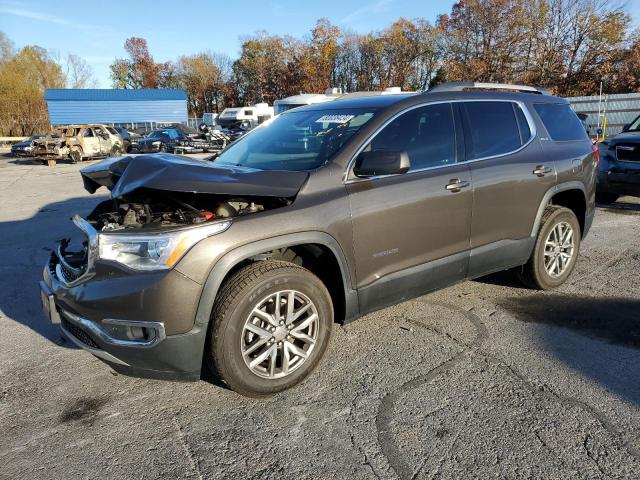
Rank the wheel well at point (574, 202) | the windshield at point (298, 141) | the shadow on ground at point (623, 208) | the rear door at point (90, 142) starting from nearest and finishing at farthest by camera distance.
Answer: the windshield at point (298, 141) → the wheel well at point (574, 202) → the shadow on ground at point (623, 208) → the rear door at point (90, 142)

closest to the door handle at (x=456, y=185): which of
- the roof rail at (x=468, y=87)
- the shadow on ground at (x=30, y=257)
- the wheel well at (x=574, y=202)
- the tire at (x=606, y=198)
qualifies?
the roof rail at (x=468, y=87)

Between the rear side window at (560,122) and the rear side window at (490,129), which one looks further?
the rear side window at (560,122)

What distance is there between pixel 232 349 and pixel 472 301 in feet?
8.38

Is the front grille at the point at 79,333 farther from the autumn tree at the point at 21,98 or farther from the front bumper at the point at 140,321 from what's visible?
the autumn tree at the point at 21,98

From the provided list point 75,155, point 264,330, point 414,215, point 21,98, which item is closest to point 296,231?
point 264,330

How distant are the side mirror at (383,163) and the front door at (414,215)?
0.38 feet

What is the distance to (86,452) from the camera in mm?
2590

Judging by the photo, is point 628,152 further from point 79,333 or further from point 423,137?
point 79,333

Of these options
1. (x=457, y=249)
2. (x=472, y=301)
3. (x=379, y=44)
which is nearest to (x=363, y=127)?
(x=457, y=249)

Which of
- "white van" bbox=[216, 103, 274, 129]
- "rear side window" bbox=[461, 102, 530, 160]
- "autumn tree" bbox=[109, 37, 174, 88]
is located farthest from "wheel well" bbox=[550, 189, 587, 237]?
"autumn tree" bbox=[109, 37, 174, 88]

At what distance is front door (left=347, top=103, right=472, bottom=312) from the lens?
328 centimetres

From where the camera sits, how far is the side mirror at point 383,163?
10.2ft

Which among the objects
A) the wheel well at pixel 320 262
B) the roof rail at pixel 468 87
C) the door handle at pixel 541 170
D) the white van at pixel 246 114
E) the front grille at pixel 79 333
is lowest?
the front grille at pixel 79 333

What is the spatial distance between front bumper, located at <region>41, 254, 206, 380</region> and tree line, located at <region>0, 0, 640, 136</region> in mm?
44177
